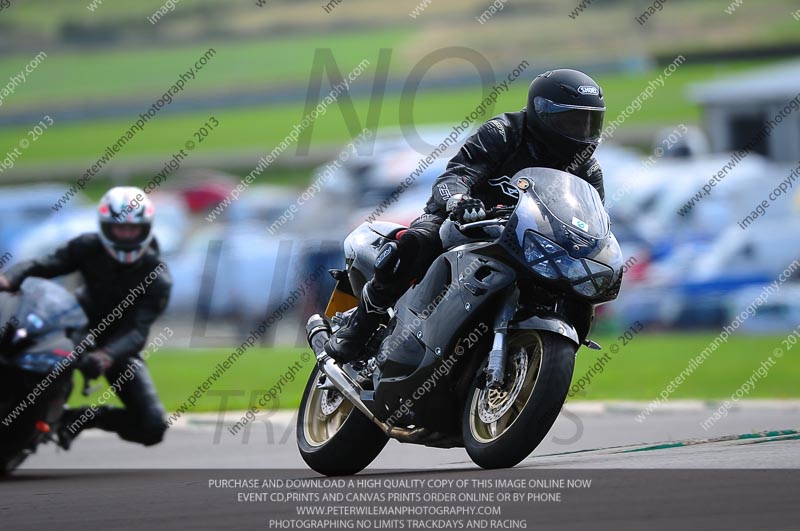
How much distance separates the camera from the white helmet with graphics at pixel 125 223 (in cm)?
1004

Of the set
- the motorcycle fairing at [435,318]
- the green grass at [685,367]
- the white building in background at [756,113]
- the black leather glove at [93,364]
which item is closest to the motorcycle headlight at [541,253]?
the motorcycle fairing at [435,318]

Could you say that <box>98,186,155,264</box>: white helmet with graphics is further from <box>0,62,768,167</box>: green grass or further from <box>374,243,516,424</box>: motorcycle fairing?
<box>0,62,768,167</box>: green grass

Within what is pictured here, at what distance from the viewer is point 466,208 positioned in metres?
6.89

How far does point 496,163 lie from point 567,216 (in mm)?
759

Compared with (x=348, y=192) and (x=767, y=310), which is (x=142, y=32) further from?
(x=767, y=310)

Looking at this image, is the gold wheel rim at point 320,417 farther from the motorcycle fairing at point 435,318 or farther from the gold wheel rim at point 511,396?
the gold wheel rim at point 511,396

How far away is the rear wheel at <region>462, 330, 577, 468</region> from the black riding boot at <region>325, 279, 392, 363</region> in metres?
0.97

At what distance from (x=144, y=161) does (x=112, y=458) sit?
36.6 meters

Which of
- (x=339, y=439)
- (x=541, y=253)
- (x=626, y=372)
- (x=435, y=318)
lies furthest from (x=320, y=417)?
(x=626, y=372)

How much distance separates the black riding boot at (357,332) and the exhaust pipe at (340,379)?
0.07 metres

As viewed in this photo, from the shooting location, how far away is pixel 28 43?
189 feet

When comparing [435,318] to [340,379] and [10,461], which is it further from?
[10,461]

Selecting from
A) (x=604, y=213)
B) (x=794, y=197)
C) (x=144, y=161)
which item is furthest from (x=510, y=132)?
(x=144, y=161)

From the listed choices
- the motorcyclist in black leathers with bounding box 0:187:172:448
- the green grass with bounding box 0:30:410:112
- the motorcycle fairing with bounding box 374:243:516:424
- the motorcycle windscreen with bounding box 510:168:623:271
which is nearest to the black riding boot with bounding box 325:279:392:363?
the motorcycle fairing with bounding box 374:243:516:424
